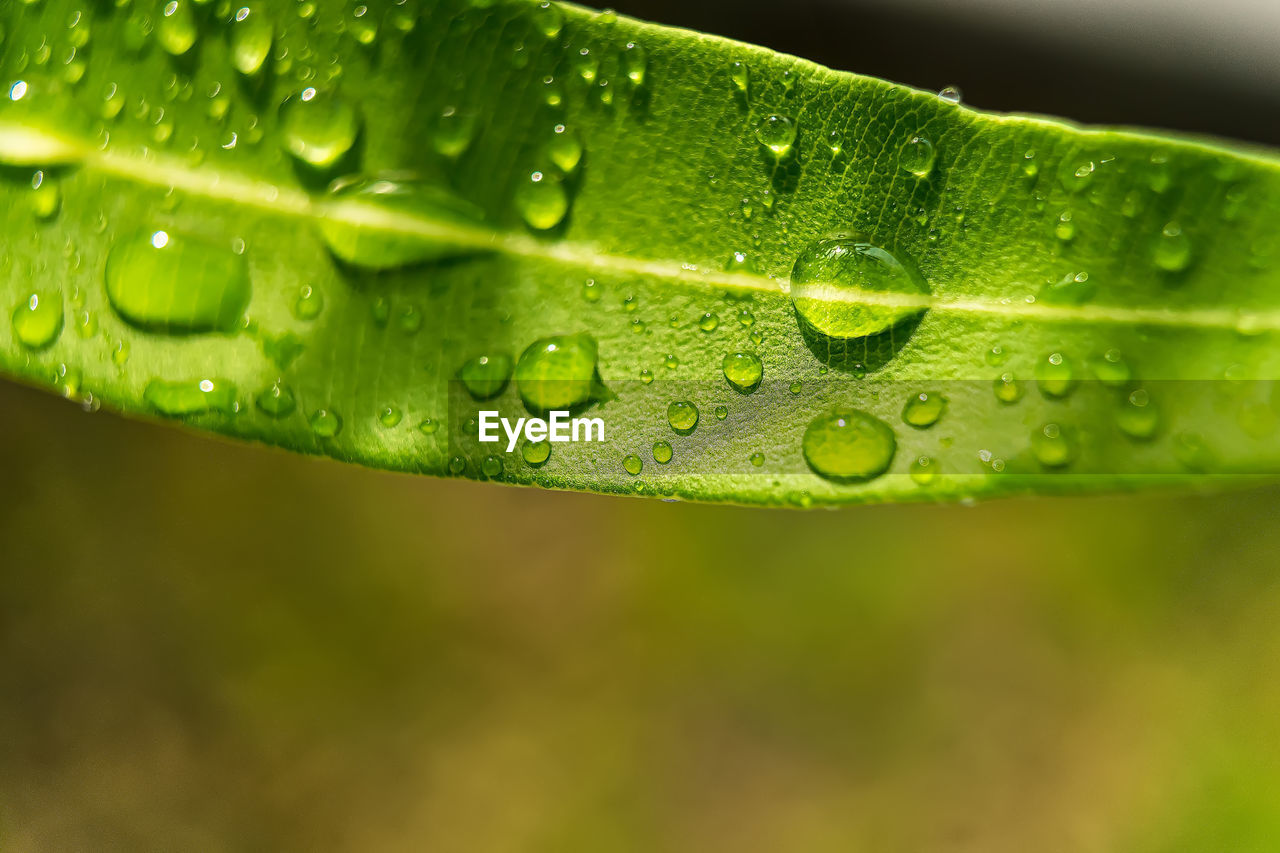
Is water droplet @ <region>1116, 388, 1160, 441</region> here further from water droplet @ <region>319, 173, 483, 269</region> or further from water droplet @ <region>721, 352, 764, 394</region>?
water droplet @ <region>319, 173, 483, 269</region>

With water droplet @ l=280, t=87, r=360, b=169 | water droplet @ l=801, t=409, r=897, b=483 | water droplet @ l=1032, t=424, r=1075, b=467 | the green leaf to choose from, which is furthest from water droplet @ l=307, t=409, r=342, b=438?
water droplet @ l=1032, t=424, r=1075, b=467

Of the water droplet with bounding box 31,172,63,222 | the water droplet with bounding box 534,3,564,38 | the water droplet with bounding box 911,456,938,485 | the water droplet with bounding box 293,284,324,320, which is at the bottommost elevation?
the water droplet with bounding box 911,456,938,485

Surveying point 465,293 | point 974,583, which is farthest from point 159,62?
point 974,583

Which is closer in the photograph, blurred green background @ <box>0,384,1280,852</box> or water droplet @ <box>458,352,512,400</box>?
water droplet @ <box>458,352,512,400</box>

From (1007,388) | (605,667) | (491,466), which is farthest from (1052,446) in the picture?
(605,667)

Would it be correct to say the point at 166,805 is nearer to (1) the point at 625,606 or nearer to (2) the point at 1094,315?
(1) the point at 625,606

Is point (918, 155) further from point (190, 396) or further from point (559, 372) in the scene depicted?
point (190, 396)
